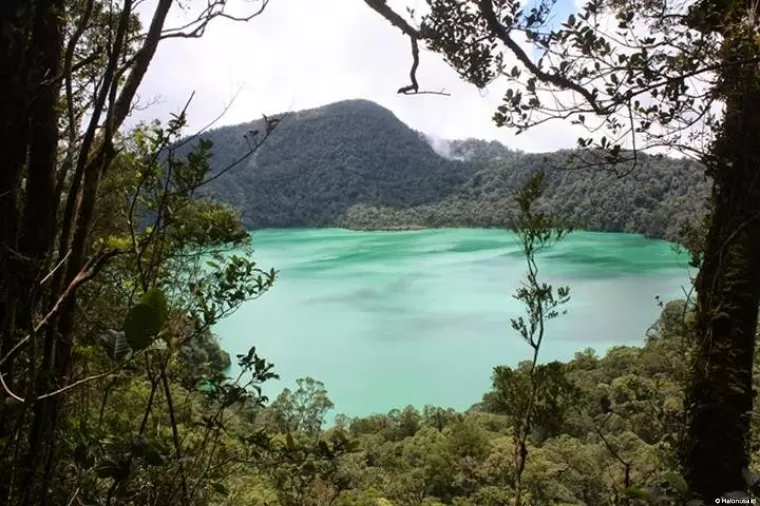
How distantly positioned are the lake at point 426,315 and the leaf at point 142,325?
12038 mm

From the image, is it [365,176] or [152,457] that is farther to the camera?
[365,176]

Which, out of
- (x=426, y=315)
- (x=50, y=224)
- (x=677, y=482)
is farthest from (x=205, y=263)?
(x=426, y=315)

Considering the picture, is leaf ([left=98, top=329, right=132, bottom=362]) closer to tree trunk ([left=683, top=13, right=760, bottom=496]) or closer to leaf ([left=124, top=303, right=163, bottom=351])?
leaf ([left=124, top=303, right=163, bottom=351])

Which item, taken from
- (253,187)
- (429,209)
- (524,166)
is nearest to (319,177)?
(253,187)

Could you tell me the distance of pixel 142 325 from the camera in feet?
2.26

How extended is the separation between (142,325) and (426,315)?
2489cm

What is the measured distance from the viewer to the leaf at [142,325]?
69 cm

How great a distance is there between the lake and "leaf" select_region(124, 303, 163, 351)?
12038 mm

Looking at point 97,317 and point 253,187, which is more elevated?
point 253,187

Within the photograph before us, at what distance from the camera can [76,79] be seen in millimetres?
2004

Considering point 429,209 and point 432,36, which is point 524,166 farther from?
point 432,36

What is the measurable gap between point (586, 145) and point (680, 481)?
0.79 meters

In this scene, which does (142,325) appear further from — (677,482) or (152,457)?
(677,482)

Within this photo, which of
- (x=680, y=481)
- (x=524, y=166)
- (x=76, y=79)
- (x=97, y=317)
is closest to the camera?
(x=680, y=481)
